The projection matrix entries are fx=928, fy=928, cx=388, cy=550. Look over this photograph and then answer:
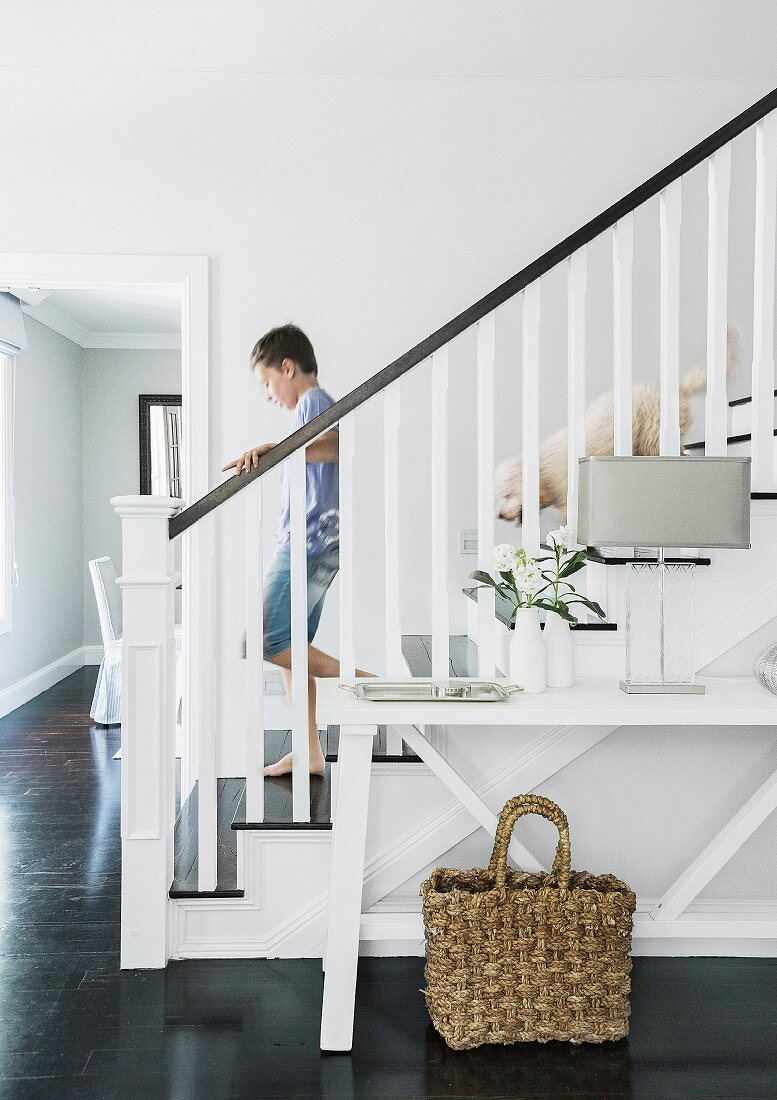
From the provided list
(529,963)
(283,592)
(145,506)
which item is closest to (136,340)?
(283,592)

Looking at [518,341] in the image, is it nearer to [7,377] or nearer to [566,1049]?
[566,1049]

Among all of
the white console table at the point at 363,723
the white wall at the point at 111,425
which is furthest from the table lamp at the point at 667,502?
the white wall at the point at 111,425

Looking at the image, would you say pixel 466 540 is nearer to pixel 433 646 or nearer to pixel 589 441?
pixel 589 441

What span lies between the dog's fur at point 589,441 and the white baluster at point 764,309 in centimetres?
134

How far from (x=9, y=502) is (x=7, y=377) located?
2.49ft

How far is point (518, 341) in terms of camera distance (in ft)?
12.3

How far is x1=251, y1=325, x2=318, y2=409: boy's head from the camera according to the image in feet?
12.1

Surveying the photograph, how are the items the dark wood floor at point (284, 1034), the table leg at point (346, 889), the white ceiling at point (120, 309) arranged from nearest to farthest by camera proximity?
1. the dark wood floor at point (284, 1034)
2. the table leg at point (346, 889)
3. the white ceiling at point (120, 309)

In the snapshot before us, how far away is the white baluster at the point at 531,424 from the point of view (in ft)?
7.66

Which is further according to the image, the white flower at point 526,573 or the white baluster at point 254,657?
the white baluster at point 254,657

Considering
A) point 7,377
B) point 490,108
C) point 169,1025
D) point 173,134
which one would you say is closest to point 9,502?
point 7,377

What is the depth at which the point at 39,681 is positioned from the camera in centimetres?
612

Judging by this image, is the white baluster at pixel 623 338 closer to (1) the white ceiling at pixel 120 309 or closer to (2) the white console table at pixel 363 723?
(2) the white console table at pixel 363 723

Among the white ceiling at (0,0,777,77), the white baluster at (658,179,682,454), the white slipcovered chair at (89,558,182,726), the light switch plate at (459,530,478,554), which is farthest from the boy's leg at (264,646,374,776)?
the white ceiling at (0,0,777,77)
